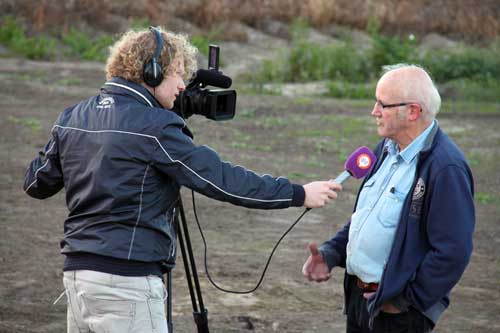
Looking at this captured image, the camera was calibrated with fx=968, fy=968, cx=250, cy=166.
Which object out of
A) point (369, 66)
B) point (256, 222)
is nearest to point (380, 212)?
point (256, 222)

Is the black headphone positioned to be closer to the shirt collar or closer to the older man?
the older man

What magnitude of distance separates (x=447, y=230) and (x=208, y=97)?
1.25 metres

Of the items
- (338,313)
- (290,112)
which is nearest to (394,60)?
(290,112)

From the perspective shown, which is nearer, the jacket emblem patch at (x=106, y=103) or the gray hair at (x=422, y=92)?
the jacket emblem patch at (x=106, y=103)

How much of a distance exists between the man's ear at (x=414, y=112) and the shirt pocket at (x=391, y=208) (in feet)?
1.04

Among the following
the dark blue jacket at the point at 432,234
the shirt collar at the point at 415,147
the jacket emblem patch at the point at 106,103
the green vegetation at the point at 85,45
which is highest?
the jacket emblem patch at the point at 106,103

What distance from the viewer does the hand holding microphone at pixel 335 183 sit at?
4.07m

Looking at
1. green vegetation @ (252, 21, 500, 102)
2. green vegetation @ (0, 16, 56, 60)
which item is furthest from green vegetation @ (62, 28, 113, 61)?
green vegetation @ (252, 21, 500, 102)

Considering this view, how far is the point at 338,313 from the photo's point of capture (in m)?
7.12

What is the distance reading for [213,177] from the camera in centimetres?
388

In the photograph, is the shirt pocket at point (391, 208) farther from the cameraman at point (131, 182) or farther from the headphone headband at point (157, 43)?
the headphone headband at point (157, 43)

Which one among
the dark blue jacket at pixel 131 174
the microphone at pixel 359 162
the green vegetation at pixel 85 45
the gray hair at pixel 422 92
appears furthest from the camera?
the green vegetation at pixel 85 45

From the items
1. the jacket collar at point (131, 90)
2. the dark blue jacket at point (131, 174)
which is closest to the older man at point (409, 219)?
the dark blue jacket at point (131, 174)

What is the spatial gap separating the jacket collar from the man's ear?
109 centimetres
